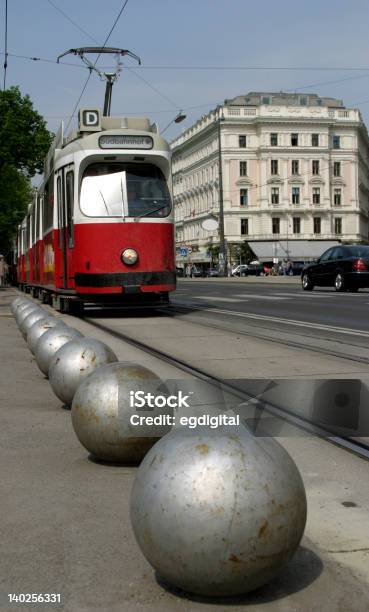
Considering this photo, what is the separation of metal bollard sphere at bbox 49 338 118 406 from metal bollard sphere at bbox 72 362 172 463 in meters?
1.33

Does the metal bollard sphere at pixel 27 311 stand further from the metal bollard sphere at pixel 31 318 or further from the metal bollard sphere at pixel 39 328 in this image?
the metal bollard sphere at pixel 39 328

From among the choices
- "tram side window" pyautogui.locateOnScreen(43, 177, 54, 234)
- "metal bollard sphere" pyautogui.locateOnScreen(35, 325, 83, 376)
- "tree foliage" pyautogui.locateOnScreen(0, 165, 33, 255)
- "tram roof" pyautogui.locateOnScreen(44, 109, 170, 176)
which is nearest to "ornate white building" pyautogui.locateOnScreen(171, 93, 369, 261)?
"tree foliage" pyautogui.locateOnScreen(0, 165, 33, 255)

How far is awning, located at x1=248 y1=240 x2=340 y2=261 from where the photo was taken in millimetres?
106875

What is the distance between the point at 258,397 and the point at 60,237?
11.2 m

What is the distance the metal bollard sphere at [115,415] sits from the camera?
4805 mm

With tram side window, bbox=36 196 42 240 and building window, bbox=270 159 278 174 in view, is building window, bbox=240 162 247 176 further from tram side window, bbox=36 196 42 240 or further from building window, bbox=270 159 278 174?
tram side window, bbox=36 196 42 240

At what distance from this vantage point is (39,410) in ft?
22.8

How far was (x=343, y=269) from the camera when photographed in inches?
1059

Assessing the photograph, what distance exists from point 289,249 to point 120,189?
94.8 m

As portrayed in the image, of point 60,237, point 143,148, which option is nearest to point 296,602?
point 143,148

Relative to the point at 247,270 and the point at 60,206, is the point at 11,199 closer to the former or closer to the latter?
the point at 247,270

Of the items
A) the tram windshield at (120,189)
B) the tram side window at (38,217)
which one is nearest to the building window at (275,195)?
the tram side window at (38,217)

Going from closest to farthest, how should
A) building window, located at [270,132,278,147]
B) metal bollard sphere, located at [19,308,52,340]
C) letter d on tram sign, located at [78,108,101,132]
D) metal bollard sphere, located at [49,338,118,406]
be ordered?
metal bollard sphere, located at [49,338,118,406], metal bollard sphere, located at [19,308,52,340], letter d on tram sign, located at [78,108,101,132], building window, located at [270,132,278,147]

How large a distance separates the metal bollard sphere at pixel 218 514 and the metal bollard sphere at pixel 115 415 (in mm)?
1710
